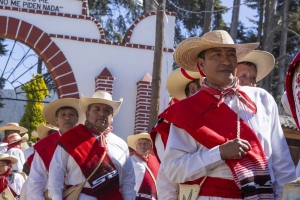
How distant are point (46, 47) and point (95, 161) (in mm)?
9844

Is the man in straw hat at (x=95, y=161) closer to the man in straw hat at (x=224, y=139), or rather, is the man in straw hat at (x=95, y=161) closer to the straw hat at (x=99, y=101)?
the straw hat at (x=99, y=101)

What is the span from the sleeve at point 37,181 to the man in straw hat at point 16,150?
438 centimetres

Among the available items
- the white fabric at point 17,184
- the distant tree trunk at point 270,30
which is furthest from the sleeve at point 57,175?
the distant tree trunk at point 270,30

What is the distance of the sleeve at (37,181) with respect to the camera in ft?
22.8

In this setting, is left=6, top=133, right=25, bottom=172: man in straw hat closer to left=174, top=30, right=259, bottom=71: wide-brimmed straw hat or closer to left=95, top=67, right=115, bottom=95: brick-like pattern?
left=95, top=67, right=115, bottom=95: brick-like pattern

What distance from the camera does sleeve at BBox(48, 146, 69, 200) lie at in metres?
6.30

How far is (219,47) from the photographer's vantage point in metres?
4.59

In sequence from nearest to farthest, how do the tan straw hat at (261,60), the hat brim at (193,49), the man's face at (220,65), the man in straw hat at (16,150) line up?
the man's face at (220,65) < the hat brim at (193,49) < the tan straw hat at (261,60) < the man in straw hat at (16,150)

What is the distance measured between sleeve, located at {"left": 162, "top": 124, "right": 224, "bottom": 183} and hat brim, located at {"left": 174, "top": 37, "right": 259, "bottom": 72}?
0.59 m

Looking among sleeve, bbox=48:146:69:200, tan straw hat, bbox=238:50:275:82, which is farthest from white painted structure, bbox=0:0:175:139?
tan straw hat, bbox=238:50:275:82

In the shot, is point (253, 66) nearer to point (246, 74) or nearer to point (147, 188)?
point (246, 74)

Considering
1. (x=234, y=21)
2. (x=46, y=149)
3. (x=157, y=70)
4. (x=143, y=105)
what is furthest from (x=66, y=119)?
(x=234, y=21)

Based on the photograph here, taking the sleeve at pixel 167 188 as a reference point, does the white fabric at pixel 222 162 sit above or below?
above

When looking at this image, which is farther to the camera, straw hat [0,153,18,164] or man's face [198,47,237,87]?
straw hat [0,153,18,164]
